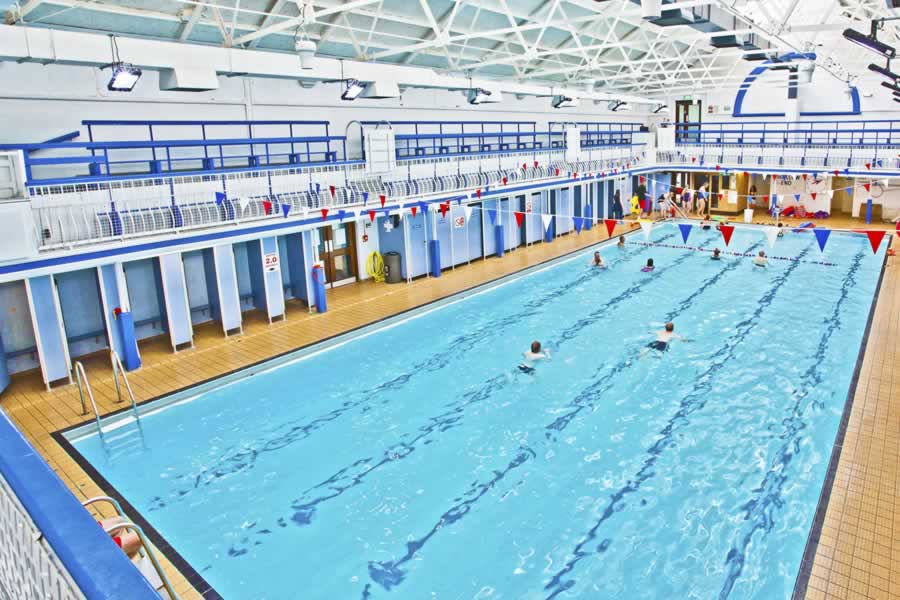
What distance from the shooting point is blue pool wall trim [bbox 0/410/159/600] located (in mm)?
1269

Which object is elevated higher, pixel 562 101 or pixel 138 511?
pixel 562 101

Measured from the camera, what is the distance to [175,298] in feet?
38.5

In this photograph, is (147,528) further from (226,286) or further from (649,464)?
(226,286)

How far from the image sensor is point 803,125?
99.2 ft

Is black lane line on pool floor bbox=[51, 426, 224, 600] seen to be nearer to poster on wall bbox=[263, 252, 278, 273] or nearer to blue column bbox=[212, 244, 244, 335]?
blue column bbox=[212, 244, 244, 335]

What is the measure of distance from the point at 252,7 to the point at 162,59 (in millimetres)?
3762

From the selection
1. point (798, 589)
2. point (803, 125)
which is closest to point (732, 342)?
point (798, 589)

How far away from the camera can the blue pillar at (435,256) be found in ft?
56.9

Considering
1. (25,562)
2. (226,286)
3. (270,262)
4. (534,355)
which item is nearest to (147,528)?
(25,562)

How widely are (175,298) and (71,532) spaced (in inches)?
443

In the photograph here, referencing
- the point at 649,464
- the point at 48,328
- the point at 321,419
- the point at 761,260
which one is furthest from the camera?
the point at 761,260

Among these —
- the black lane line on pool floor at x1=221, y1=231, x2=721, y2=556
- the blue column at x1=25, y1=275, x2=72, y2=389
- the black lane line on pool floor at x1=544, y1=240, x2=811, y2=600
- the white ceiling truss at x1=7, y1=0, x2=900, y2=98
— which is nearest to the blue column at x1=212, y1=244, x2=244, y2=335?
the blue column at x1=25, y1=275, x2=72, y2=389

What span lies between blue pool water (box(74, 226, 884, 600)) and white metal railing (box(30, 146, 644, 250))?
3.41 meters

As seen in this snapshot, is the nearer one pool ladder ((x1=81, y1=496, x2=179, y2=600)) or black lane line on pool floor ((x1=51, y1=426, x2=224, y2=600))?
pool ladder ((x1=81, y1=496, x2=179, y2=600))
